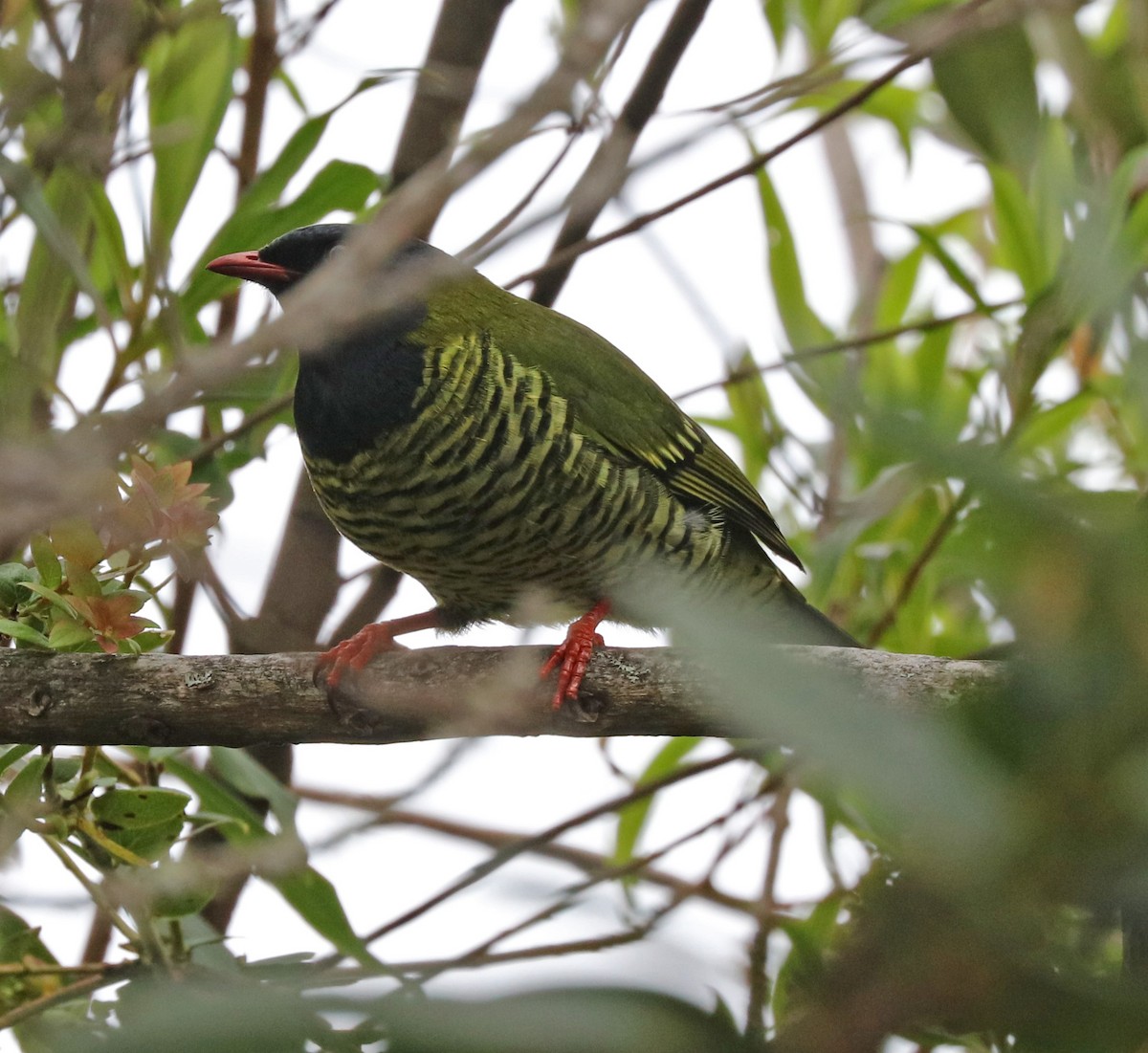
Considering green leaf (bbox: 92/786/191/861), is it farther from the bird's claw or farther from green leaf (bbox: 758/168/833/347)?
green leaf (bbox: 758/168/833/347)

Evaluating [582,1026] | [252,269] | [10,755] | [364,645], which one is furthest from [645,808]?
[582,1026]

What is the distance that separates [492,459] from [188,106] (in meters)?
1.00

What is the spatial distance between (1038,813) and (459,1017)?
0.34m

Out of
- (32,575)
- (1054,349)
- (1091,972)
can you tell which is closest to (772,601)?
(1054,349)

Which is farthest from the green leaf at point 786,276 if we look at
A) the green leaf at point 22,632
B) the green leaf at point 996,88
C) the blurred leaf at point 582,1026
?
the blurred leaf at point 582,1026

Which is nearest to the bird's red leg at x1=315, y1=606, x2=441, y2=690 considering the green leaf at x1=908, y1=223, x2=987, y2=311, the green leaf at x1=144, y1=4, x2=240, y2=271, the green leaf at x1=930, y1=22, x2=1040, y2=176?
the green leaf at x1=144, y1=4, x2=240, y2=271

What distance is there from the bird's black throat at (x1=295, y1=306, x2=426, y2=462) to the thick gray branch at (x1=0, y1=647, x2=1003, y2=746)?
30.8 inches

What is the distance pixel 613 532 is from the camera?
324 centimetres

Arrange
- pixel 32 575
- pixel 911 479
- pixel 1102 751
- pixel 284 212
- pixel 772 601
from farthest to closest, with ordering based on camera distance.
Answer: pixel 772 601
pixel 284 212
pixel 911 479
pixel 32 575
pixel 1102 751

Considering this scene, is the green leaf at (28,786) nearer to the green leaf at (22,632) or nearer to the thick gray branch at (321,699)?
the thick gray branch at (321,699)

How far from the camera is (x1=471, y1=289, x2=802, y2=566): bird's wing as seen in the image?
10.7ft

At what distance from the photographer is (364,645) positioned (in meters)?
2.83

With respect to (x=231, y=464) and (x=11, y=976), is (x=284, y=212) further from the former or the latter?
(x=11, y=976)

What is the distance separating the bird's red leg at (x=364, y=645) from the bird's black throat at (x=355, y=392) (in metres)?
0.39
